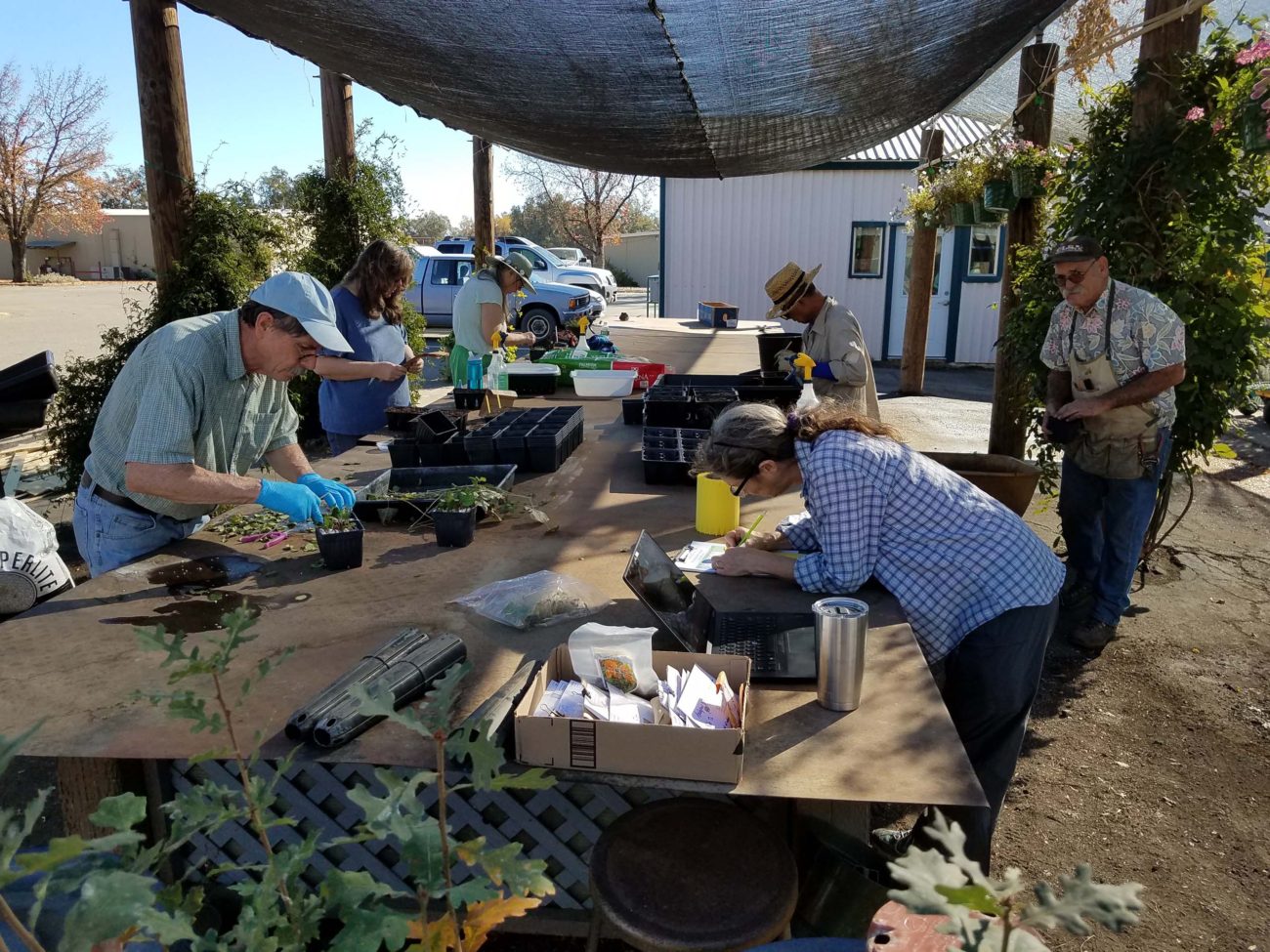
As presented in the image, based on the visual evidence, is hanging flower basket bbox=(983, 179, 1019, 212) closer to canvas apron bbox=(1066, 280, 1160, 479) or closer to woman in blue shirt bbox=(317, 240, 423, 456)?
canvas apron bbox=(1066, 280, 1160, 479)

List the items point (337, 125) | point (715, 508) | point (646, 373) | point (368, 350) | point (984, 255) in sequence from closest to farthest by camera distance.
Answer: point (715, 508) → point (368, 350) → point (646, 373) → point (337, 125) → point (984, 255)

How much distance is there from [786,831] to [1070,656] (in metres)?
2.70

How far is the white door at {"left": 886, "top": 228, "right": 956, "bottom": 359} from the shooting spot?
1423 centimetres

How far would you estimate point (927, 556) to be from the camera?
8.18ft

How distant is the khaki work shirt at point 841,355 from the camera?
497cm

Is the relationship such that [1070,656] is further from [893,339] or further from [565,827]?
[893,339]

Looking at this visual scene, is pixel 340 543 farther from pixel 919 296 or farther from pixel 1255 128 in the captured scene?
pixel 919 296

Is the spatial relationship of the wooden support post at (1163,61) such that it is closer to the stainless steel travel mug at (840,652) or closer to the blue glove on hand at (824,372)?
the blue glove on hand at (824,372)

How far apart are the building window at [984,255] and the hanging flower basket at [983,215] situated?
7.11 meters

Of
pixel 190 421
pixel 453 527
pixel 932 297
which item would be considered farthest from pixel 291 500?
pixel 932 297

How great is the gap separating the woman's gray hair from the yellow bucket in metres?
0.45

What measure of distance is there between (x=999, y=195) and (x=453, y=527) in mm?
5138

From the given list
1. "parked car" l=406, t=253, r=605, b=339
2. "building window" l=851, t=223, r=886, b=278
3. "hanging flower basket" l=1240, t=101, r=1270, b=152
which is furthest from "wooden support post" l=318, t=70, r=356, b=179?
"building window" l=851, t=223, r=886, b=278

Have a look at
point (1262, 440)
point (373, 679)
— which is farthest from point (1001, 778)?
point (1262, 440)
